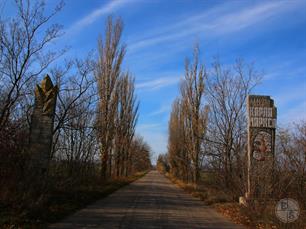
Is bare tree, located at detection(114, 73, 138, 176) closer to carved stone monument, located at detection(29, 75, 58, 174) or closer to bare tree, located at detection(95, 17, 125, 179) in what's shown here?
bare tree, located at detection(95, 17, 125, 179)

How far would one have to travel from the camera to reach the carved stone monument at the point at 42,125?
50.0 feet

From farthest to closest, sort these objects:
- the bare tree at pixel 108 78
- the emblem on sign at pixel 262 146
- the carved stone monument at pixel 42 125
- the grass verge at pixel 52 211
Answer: the bare tree at pixel 108 78
the emblem on sign at pixel 262 146
the carved stone monument at pixel 42 125
the grass verge at pixel 52 211

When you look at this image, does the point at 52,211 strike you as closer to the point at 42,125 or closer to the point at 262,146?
the point at 42,125

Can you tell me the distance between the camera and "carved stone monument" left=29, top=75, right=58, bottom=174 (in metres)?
15.2

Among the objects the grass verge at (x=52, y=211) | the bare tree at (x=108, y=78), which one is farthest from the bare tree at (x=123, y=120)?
the grass verge at (x=52, y=211)

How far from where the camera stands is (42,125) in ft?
50.9

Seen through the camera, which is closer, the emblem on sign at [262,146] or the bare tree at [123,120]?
the emblem on sign at [262,146]

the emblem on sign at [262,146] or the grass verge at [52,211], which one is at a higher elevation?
the emblem on sign at [262,146]

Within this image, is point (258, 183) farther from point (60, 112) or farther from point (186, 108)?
point (186, 108)

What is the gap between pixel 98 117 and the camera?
30047 mm
